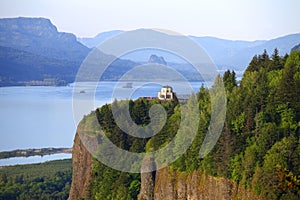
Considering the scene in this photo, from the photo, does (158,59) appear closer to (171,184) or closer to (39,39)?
(171,184)

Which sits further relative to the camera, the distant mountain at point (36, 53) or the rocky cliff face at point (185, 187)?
the distant mountain at point (36, 53)

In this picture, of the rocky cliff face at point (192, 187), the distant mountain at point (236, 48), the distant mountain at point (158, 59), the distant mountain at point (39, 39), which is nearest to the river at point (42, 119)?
the distant mountain at point (158, 59)

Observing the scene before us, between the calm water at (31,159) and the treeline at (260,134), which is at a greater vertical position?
the treeline at (260,134)

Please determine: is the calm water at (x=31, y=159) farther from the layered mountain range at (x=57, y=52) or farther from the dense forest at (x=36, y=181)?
the layered mountain range at (x=57, y=52)

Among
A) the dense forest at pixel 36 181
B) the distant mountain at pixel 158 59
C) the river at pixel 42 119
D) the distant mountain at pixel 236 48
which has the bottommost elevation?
the dense forest at pixel 36 181

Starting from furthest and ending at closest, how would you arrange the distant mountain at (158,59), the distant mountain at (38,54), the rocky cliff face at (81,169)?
the distant mountain at (38,54), the distant mountain at (158,59), the rocky cliff face at (81,169)

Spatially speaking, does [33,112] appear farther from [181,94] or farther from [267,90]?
[267,90]

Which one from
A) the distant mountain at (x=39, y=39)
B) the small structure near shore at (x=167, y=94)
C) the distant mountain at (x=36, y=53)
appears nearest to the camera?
the small structure near shore at (x=167, y=94)

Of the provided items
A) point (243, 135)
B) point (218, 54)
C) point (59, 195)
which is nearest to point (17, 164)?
point (59, 195)
